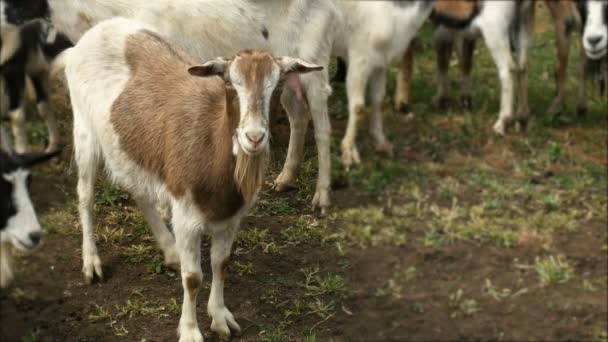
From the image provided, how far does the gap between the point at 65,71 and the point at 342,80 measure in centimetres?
338

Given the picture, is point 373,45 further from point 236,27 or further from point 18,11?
point 18,11

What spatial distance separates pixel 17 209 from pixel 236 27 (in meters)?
2.04

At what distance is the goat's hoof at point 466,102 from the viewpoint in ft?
26.0

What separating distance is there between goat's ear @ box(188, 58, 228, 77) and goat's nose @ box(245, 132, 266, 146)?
251 mm

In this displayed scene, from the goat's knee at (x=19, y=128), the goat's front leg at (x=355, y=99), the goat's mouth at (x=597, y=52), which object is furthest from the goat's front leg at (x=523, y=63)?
the goat's knee at (x=19, y=128)

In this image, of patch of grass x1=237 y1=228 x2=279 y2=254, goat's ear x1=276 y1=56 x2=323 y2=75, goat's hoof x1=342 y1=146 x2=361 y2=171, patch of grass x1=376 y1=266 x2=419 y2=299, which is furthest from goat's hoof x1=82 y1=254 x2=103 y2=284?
goat's hoof x1=342 y1=146 x2=361 y2=171

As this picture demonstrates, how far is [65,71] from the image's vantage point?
12.8 ft

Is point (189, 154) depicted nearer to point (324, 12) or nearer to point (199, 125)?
point (199, 125)

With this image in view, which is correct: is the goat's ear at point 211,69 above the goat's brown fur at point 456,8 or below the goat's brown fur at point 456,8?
above

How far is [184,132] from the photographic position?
135 inches

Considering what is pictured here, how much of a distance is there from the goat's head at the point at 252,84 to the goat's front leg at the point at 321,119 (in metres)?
1.37

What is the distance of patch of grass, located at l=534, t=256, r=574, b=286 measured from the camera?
5150 mm

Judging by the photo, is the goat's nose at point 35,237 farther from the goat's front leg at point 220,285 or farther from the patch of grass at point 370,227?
the patch of grass at point 370,227

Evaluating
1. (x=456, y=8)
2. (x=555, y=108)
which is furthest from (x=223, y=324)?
(x=555, y=108)
